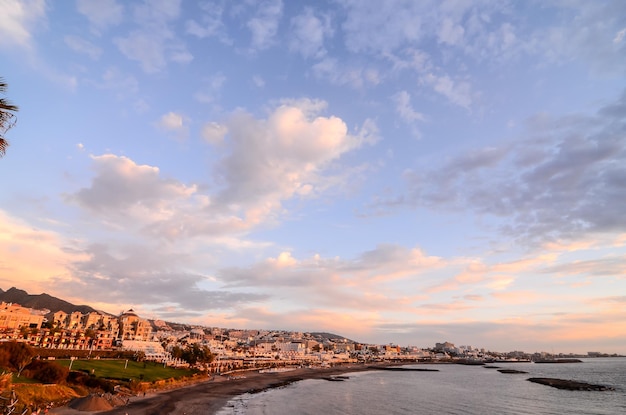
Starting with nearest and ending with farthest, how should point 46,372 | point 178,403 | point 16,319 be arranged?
point 46,372 < point 178,403 < point 16,319

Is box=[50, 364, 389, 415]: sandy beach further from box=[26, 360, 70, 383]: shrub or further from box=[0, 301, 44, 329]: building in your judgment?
box=[0, 301, 44, 329]: building

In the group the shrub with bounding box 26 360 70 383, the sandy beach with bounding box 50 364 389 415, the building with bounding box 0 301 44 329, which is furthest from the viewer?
the building with bounding box 0 301 44 329

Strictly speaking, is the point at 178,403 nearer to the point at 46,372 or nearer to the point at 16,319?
the point at 46,372

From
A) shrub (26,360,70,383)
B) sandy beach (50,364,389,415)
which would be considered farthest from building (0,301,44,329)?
sandy beach (50,364,389,415)

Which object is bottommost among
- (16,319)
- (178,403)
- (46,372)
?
(178,403)

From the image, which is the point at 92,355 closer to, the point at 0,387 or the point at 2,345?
the point at 2,345

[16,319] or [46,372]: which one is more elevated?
[16,319]

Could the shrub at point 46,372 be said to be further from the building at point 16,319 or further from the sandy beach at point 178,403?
the building at point 16,319

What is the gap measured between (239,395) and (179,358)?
35575 mm

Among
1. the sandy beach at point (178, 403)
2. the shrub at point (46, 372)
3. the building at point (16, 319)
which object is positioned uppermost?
the building at point (16, 319)

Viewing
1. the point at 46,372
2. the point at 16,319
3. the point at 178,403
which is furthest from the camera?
the point at 16,319

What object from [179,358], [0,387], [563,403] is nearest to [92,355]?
[179,358]

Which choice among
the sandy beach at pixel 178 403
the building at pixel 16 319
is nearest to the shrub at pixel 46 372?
the sandy beach at pixel 178 403

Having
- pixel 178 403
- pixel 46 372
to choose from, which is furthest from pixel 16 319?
pixel 178 403
